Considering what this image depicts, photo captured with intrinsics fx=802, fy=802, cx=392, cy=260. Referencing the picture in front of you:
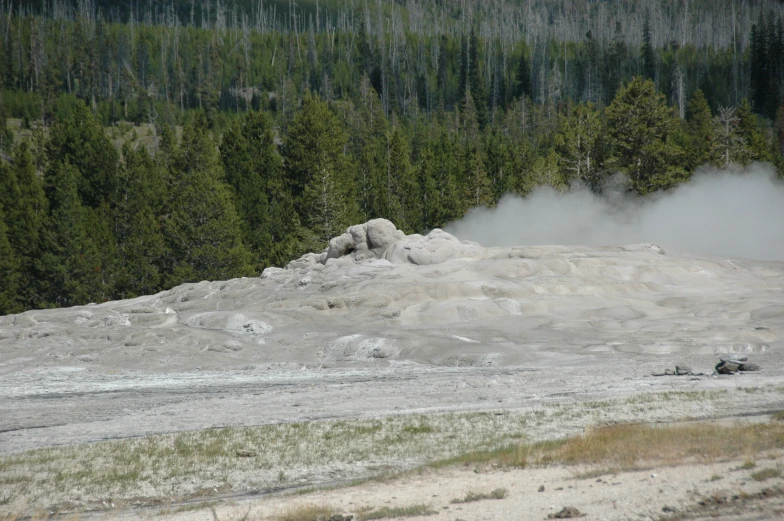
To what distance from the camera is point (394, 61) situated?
569 feet

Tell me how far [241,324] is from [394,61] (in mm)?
143336

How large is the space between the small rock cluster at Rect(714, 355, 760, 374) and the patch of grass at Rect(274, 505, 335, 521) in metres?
16.8

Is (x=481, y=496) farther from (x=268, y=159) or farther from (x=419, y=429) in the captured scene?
(x=268, y=159)

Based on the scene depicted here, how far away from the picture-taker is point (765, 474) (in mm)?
11883

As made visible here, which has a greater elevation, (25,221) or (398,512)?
(25,221)

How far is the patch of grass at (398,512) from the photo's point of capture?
11.7m

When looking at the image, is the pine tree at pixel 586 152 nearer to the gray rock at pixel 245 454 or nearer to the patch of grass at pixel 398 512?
the gray rock at pixel 245 454

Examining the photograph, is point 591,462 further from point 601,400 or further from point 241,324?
point 241,324

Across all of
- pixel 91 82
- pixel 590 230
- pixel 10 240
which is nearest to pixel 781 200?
pixel 590 230

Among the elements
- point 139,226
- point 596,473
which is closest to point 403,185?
point 139,226

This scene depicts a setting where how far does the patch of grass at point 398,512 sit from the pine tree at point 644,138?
235 feet

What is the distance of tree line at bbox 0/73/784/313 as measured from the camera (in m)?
62.8

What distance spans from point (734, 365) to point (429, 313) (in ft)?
55.9

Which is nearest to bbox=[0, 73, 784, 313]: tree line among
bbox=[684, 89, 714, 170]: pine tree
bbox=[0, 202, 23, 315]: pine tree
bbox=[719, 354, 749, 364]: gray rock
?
bbox=[0, 202, 23, 315]: pine tree
